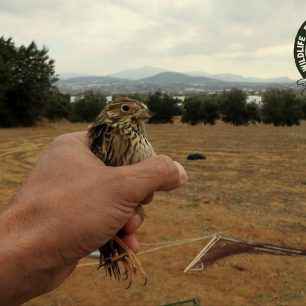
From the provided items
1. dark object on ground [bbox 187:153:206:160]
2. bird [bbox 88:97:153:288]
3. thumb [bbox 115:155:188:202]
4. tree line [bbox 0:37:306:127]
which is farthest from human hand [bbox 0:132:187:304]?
tree line [bbox 0:37:306:127]

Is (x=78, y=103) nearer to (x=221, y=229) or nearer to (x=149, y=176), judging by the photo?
(x=221, y=229)

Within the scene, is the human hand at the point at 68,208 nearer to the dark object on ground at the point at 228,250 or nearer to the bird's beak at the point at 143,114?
the bird's beak at the point at 143,114

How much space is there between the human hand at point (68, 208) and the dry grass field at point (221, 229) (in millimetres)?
6892

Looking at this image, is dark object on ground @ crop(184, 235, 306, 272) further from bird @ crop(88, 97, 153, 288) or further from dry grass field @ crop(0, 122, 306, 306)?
bird @ crop(88, 97, 153, 288)

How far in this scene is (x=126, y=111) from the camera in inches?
133

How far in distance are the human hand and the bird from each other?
A: 0.57 feet

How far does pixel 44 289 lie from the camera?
3.02 m

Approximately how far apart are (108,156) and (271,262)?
9.13m

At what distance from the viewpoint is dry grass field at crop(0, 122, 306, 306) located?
377 inches

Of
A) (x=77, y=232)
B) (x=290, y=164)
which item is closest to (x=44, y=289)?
(x=77, y=232)

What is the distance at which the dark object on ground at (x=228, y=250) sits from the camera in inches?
444

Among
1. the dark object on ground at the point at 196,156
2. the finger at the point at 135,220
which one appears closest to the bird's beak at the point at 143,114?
the finger at the point at 135,220

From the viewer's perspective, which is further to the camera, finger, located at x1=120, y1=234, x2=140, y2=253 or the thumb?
finger, located at x1=120, y1=234, x2=140, y2=253

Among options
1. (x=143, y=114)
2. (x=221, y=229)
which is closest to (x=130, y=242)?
(x=143, y=114)
